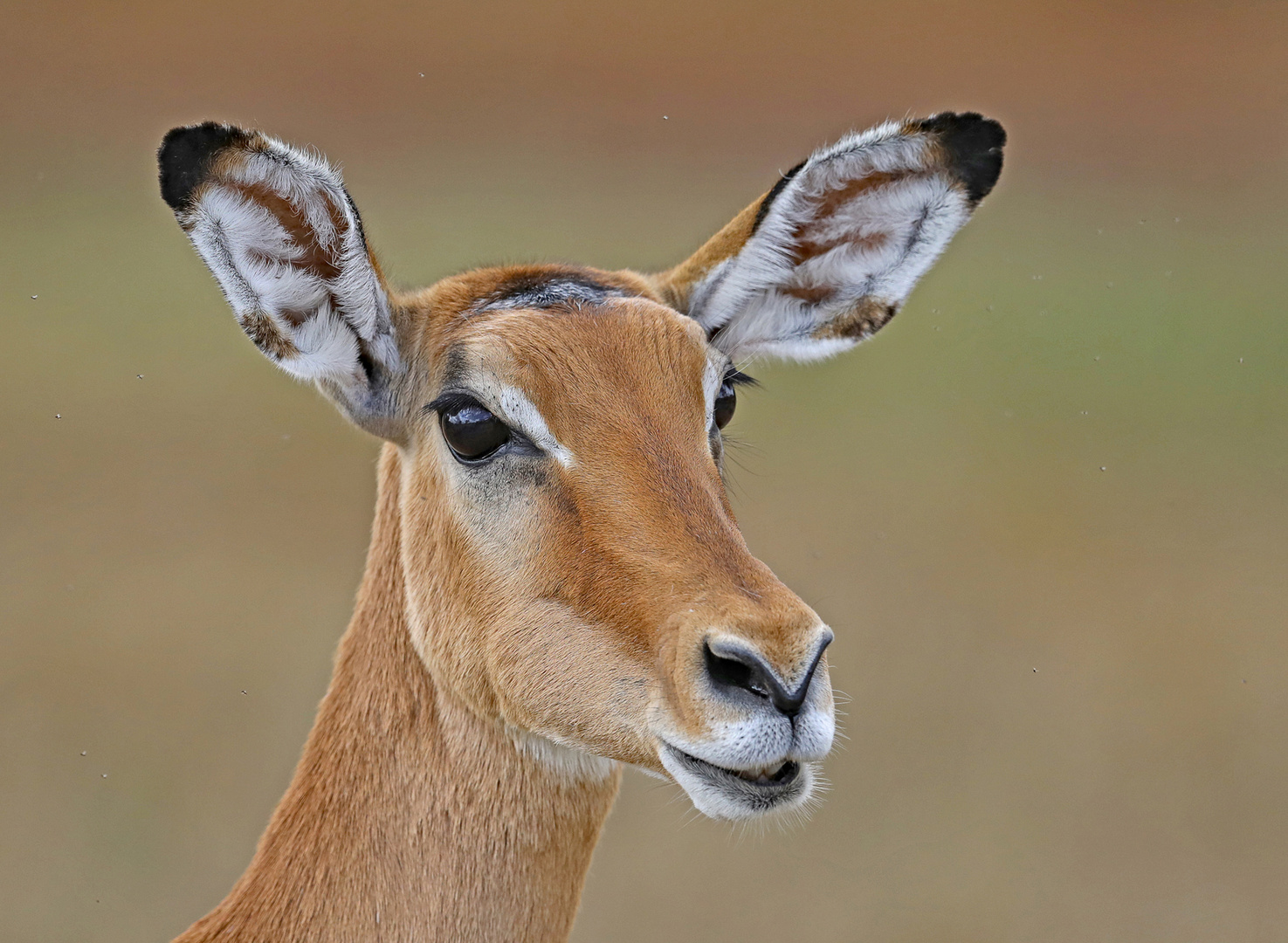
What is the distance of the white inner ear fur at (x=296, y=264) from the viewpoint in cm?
407

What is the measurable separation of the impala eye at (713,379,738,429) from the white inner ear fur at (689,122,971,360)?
1.97ft

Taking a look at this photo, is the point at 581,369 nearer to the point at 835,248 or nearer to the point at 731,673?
the point at 731,673

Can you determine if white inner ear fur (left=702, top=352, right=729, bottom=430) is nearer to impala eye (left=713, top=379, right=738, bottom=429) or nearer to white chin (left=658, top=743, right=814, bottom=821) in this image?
impala eye (left=713, top=379, right=738, bottom=429)

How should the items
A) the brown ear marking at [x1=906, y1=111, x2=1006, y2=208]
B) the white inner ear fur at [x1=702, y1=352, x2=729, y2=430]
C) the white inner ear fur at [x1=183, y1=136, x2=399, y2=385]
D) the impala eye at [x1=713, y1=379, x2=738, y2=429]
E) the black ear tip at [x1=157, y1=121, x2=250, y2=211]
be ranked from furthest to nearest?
1. the brown ear marking at [x1=906, y1=111, x2=1006, y2=208]
2. the impala eye at [x1=713, y1=379, x2=738, y2=429]
3. the white inner ear fur at [x1=702, y1=352, x2=729, y2=430]
4. the white inner ear fur at [x1=183, y1=136, x2=399, y2=385]
5. the black ear tip at [x1=157, y1=121, x2=250, y2=211]

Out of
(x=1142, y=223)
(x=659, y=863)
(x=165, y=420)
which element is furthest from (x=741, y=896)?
(x=1142, y=223)

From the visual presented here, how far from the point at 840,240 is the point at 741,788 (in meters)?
2.52

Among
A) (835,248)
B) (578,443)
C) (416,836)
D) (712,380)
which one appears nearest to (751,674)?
(578,443)

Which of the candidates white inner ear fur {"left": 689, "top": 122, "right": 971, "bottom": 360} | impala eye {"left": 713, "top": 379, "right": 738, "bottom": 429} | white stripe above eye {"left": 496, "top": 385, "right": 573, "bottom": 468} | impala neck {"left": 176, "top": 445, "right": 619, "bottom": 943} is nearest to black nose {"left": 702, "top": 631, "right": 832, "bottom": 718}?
white stripe above eye {"left": 496, "top": 385, "right": 573, "bottom": 468}

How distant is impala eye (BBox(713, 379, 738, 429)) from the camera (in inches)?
177

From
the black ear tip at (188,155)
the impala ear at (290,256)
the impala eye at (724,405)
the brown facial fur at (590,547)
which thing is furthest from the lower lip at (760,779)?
the black ear tip at (188,155)

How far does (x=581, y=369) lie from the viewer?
13.4 ft

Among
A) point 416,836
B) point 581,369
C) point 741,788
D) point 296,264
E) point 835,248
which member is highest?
point 835,248

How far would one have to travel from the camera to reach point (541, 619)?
3951 millimetres

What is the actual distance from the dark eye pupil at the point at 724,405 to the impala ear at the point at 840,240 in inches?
23.8
